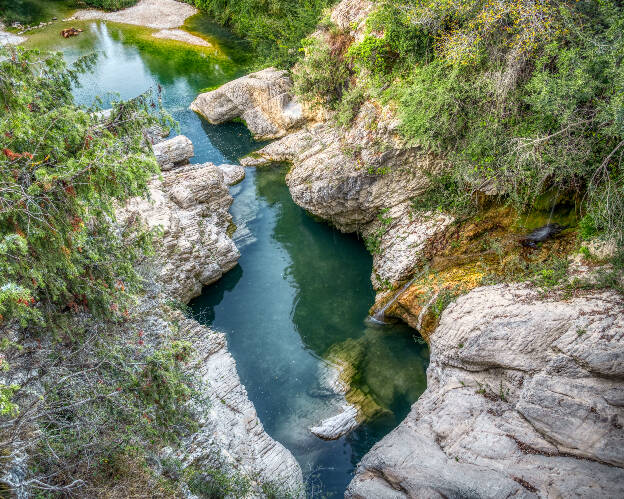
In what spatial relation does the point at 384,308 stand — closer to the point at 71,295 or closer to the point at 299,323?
the point at 299,323

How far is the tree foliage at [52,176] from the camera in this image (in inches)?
191

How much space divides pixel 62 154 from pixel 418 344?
10.7 m

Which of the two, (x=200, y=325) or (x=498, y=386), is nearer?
(x=498, y=386)

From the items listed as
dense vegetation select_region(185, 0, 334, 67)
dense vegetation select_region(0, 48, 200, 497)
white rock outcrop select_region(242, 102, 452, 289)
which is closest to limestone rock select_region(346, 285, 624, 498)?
white rock outcrop select_region(242, 102, 452, 289)

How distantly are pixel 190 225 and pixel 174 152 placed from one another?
6.36 metres

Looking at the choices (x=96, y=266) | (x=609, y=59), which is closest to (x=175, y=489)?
(x=96, y=266)

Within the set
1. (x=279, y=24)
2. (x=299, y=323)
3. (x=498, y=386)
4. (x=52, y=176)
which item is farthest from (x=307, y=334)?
(x=279, y=24)

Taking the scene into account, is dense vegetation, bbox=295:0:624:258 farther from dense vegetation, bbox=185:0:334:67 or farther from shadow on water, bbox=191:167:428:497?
dense vegetation, bbox=185:0:334:67

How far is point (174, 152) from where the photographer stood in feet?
60.4

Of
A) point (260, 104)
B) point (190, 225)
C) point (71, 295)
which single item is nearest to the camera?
point (71, 295)

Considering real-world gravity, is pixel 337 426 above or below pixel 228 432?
below

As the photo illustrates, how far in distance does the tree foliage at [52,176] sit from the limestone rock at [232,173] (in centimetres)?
1219

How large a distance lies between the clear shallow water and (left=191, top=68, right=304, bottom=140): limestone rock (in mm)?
1142

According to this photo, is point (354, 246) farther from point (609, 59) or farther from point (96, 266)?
point (96, 266)
